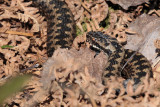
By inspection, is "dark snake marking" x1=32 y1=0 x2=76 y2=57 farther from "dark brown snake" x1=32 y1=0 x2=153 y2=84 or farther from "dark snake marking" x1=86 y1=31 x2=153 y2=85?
"dark snake marking" x1=86 y1=31 x2=153 y2=85

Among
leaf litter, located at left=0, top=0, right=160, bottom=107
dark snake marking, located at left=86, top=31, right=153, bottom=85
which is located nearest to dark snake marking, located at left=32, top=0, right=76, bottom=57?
leaf litter, located at left=0, top=0, right=160, bottom=107

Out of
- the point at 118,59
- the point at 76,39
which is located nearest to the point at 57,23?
the point at 76,39

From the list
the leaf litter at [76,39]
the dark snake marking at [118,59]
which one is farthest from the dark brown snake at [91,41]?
the leaf litter at [76,39]

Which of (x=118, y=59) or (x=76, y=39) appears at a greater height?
(x=76, y=39)

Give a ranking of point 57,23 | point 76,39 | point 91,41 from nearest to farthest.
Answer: point 91,41, point 76,39, point 57,23

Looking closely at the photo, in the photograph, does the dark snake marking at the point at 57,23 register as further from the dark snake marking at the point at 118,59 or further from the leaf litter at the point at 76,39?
the dark snake marking at the point at 118,59

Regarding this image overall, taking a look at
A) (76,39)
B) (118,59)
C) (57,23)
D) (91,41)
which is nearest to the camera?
(118,59)

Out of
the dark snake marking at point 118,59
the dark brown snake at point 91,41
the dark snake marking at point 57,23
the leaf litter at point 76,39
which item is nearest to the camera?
the leaf litter at point 76,39

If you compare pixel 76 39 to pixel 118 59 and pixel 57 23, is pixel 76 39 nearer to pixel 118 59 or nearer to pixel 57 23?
pixel 57 23
